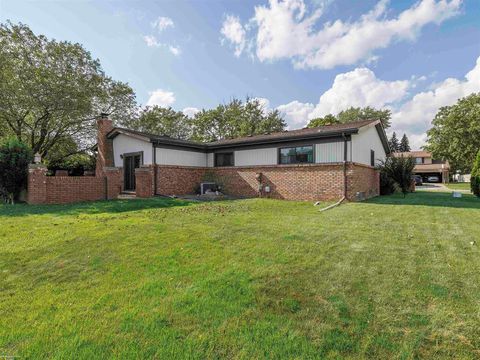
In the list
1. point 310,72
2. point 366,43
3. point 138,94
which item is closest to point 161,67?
point 138,94

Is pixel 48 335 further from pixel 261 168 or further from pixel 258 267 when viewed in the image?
pixel 261 168

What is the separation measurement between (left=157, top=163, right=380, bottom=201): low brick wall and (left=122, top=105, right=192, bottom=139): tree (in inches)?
560

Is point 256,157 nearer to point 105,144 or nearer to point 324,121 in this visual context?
point 105,144

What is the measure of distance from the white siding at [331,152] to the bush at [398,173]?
5.59 m

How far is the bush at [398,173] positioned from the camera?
15266mm

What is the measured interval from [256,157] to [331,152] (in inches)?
160

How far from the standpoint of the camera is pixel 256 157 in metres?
14.6

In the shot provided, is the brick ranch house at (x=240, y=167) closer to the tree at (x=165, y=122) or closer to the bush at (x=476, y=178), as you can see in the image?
the bush at (x=476, y=178)

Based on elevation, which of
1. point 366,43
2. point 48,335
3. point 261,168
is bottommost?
point 48,335

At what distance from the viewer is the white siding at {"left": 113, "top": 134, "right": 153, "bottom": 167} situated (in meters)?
14.4

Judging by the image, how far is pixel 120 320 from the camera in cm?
262

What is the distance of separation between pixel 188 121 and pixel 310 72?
74.8 ft

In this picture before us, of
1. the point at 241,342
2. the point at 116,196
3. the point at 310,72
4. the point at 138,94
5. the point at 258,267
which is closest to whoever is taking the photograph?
the point at 241,342

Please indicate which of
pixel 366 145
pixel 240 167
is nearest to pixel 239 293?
pixel 240 167
